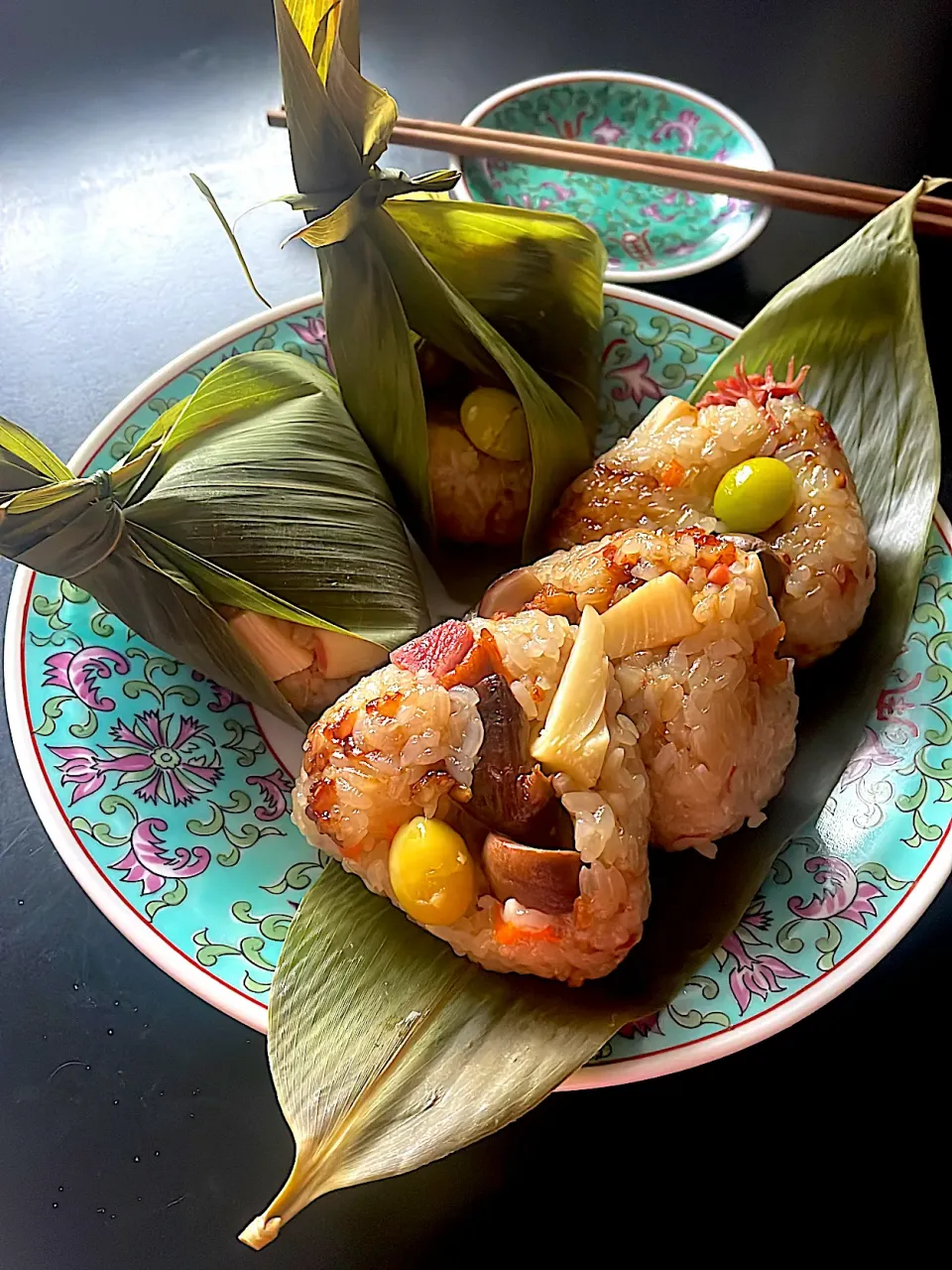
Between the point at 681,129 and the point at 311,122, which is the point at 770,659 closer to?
the point at 311,122

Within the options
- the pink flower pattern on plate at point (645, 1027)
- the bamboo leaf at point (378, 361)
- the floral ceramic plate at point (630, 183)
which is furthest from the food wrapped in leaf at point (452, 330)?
the pink flower pattern on plate at point (645, 1027)

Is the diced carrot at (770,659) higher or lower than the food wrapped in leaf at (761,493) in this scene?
lower

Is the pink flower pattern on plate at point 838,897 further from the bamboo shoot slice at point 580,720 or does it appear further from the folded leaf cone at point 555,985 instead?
the bamboo shoot slice at point 580,720

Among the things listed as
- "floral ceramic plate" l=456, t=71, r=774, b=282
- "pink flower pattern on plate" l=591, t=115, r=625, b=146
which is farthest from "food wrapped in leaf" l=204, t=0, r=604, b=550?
"pink flower pattern on plate" l=591, t=115, r=625, b=146

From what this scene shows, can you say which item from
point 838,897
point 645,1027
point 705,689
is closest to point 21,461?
point 705,689

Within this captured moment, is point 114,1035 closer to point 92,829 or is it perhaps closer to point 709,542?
point 92,829

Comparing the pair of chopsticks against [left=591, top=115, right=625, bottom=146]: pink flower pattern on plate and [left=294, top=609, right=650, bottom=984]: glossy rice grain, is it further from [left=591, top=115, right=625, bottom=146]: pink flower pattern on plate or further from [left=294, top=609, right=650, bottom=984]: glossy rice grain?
[left=294, top=609, right=650, bottom=984]: glossy rice grain
